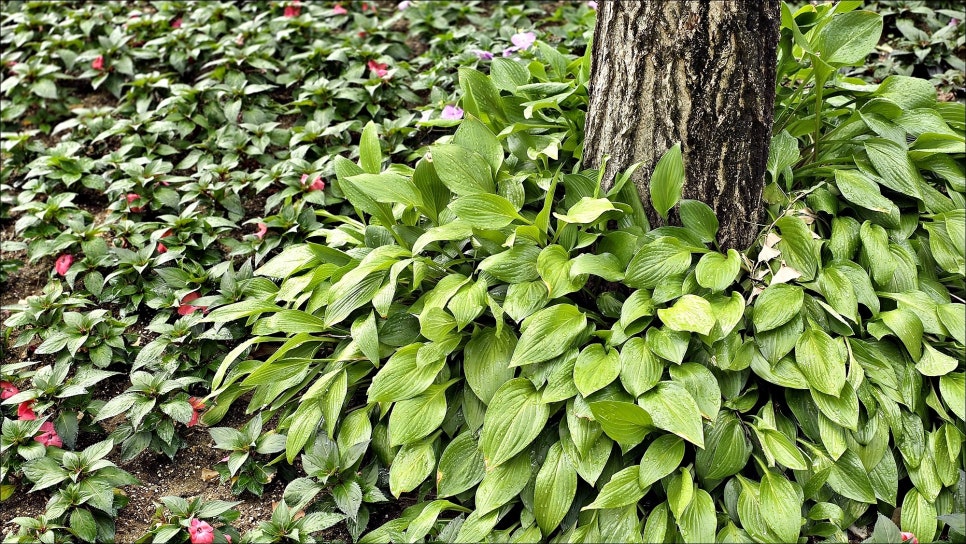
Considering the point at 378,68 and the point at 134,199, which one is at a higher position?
the point at 378,68

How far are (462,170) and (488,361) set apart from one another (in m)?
0.72

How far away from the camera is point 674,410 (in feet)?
8.05

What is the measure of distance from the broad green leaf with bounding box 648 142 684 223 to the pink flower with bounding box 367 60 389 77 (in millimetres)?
2247

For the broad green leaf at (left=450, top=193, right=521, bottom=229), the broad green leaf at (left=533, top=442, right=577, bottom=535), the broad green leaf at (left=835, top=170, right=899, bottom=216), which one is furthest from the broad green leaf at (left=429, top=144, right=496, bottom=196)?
the broad green leaf at (left=835, top=170, right=899, bottom=216)

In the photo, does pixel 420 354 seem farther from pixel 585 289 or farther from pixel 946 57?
pixel 946 57

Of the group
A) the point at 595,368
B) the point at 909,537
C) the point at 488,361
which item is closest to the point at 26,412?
the point at 488,361

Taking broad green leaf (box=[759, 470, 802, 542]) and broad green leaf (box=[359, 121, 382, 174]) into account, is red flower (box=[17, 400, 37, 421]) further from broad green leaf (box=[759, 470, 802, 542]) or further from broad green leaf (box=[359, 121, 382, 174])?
broad green leaf (box=[759, 470, 802, 542])

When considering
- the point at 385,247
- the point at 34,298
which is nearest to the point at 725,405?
the point at 385,247

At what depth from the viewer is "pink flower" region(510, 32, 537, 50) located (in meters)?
4.29

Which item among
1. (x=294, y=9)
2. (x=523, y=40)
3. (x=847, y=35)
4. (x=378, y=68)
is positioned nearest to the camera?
(x=847, y=35)

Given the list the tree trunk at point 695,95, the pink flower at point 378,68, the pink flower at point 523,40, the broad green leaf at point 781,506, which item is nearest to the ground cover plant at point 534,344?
the broad green leaf at point 781,506

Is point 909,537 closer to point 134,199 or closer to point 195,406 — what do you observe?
point 195,406

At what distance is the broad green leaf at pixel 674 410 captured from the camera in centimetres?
239

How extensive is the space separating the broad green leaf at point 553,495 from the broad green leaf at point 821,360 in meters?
0.82
